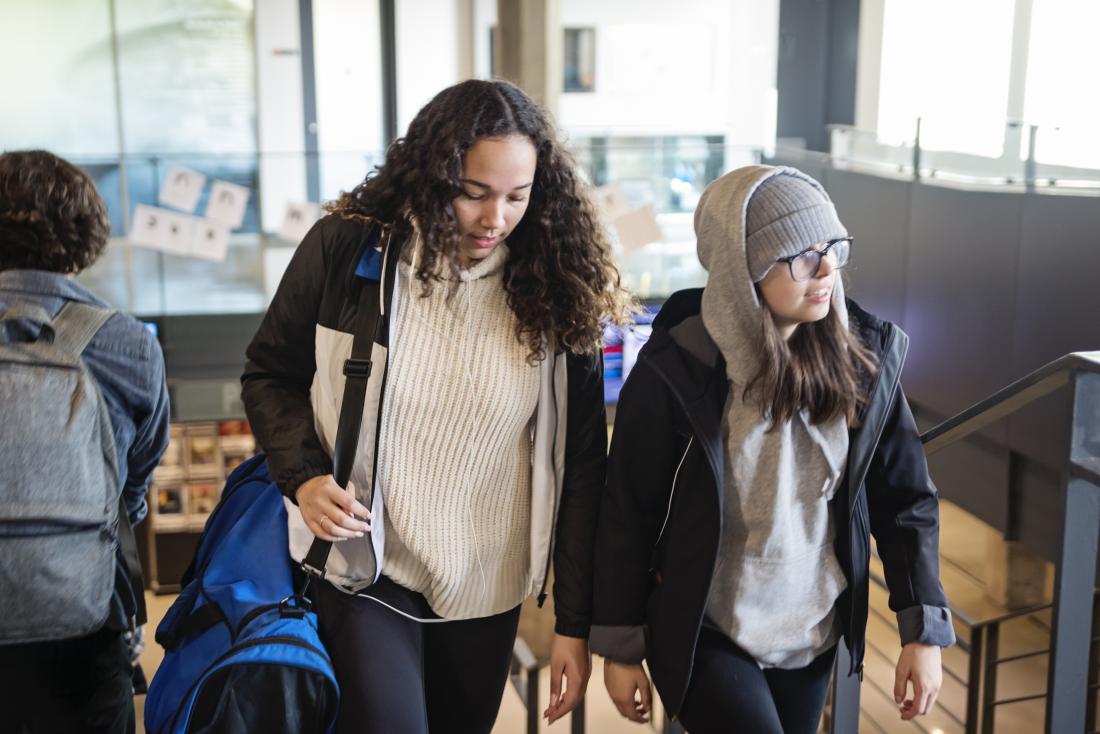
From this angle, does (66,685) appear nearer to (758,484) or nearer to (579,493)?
(579,493)

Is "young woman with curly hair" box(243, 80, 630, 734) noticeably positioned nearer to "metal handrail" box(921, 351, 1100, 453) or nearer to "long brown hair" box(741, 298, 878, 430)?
"long brown hair" box(741, 298, 878, 430)

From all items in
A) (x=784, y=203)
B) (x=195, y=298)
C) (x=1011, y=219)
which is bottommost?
(x=195, y=298)

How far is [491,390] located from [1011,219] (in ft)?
17.4

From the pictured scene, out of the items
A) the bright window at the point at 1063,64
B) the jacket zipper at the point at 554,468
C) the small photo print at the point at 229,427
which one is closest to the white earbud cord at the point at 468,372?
the jacket zipper at the point at 554,468

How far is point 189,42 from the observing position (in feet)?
28.2

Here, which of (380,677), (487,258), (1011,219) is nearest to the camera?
(380,677)

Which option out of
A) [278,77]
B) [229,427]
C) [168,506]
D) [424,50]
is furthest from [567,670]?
[424,50]

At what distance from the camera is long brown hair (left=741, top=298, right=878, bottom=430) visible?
1653 mm

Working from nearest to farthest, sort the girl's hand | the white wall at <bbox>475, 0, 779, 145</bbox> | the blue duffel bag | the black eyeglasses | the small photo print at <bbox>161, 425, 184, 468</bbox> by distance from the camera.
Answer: the blue duffel bag
the black eyeglasses
the girl's hand
the small photo print at <bbox>161, 425, 184, 468</bbox>
the white wall at <bbox>475, 0, 779, 145</bbox>

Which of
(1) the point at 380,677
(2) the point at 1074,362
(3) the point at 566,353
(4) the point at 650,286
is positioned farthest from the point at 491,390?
(4) the point at 650,286

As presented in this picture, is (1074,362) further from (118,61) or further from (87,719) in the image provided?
(118,61)

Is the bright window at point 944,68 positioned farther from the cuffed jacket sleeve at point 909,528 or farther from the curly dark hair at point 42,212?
the curly dark hair at point 42,212

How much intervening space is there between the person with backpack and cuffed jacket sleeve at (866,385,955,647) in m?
1.20

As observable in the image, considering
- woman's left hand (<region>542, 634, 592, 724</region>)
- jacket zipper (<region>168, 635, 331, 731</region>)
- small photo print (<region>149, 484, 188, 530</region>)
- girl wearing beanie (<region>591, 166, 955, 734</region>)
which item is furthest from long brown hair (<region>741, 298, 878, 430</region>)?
small photo print (<region>149, 484, 188, 530</region>)
